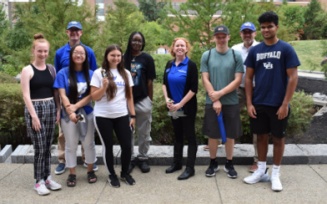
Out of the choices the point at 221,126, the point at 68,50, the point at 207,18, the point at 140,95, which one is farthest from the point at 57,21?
the point at 221,126

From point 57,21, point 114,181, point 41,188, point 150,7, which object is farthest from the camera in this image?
point 150,7

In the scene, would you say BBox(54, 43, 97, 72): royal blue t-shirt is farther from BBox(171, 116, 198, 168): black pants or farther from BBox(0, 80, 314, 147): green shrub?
BBox(0, 80, 314, 147): green shrub

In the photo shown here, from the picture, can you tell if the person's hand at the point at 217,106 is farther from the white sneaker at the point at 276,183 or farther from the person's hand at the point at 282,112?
the white sneaker at the point at 276,183

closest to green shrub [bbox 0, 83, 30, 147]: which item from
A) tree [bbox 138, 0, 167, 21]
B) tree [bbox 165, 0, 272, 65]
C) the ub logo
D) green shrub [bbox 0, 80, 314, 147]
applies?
green shrub [bbox 0, 80, 314, 147]

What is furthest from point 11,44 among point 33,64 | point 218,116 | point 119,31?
point 218,116

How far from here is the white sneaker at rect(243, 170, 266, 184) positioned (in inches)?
169

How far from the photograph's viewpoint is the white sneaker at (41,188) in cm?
402

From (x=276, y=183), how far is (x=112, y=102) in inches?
86.9

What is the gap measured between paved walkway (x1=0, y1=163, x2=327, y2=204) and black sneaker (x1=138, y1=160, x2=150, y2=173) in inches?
2.9

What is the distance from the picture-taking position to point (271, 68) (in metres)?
3.94

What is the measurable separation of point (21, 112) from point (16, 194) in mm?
2369

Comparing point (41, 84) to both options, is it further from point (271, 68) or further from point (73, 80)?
point (271, 68)

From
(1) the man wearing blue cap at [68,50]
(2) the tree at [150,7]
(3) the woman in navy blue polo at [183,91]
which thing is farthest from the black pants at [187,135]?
(2) the tree at [150,7]

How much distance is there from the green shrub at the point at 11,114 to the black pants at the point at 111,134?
2557mm
